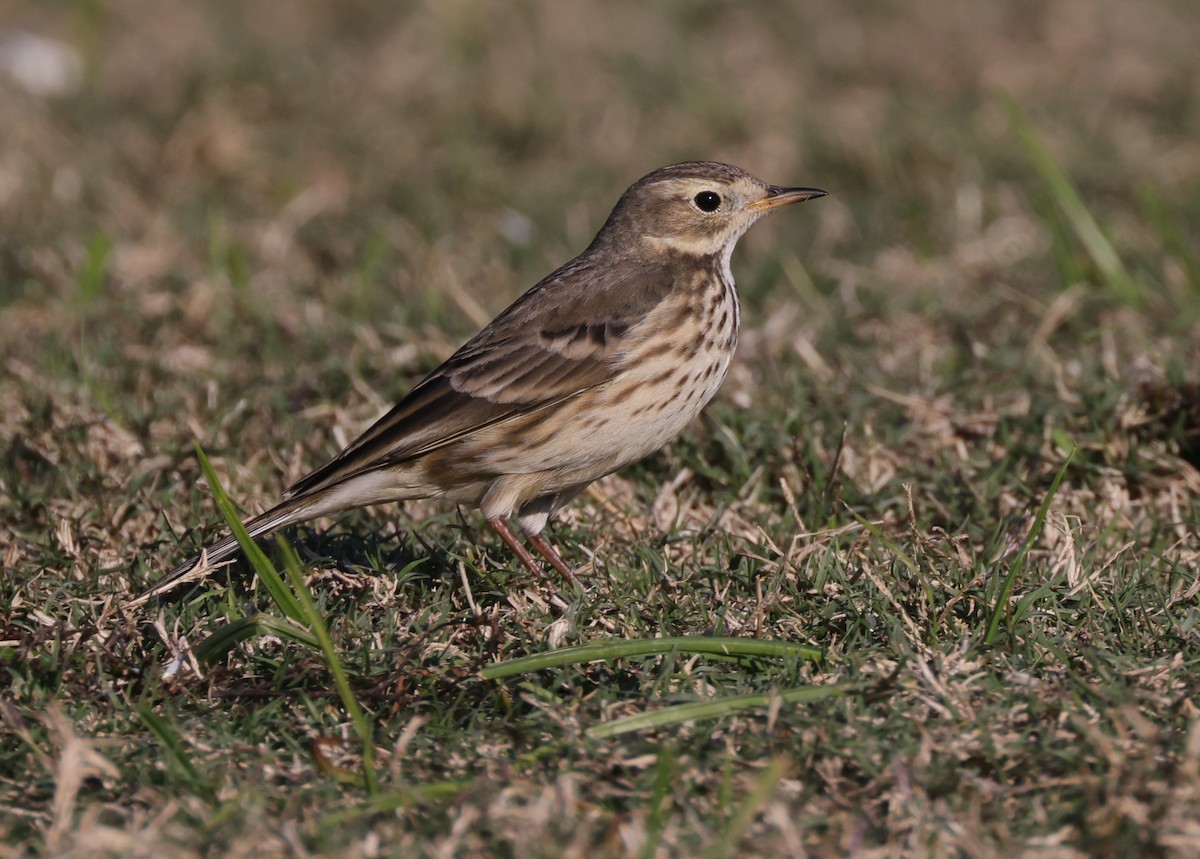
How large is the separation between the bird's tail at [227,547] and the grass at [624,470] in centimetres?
8

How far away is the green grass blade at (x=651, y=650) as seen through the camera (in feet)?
13.4

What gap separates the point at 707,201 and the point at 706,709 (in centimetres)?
241

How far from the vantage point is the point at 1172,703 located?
391 centimetres

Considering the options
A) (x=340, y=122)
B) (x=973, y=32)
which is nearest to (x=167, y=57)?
(x=340, y=122)

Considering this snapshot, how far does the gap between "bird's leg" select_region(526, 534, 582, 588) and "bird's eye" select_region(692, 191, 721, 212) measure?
4.42ft

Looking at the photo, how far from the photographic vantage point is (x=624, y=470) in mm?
5992

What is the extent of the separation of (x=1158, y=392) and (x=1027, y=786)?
256 centimetres

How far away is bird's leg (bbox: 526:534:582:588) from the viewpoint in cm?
477

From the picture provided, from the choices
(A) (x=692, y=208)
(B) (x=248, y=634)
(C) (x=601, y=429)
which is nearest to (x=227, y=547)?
(B) (x=248, y=634)

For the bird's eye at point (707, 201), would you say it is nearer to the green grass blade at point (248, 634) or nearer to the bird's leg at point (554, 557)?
the bird's leg at point (554, 557)

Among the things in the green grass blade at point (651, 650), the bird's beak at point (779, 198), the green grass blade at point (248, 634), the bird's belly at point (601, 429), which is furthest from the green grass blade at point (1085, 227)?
the green grass blade at point (248, 634)

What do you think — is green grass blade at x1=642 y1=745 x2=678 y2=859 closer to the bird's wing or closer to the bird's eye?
the bird's wing

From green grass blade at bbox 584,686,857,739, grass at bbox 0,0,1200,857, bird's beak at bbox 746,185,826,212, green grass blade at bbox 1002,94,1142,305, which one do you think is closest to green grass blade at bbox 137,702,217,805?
grass at bbox 0,0,1200,857

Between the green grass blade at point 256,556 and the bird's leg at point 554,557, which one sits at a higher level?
the green grass blade at point 256,556
